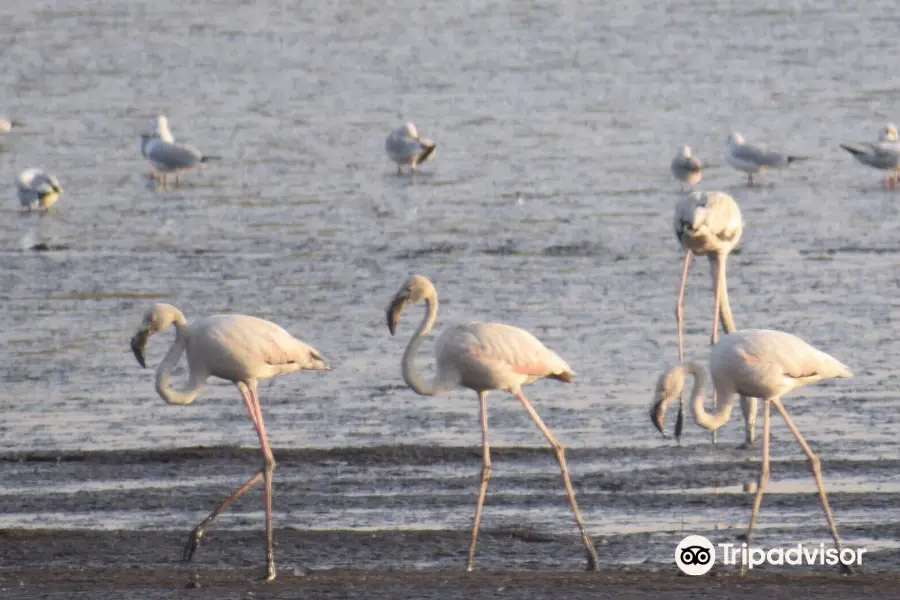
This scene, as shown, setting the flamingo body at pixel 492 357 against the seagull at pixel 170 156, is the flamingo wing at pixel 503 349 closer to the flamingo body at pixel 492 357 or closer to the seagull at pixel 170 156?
the flamingo body at pixel 492 357

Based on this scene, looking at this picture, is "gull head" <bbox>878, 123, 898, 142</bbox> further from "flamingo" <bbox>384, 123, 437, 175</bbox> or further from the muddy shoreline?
the muddy shoreline

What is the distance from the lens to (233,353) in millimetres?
8766

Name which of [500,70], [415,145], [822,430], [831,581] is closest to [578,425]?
[822,430]

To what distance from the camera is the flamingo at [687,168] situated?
21141mm

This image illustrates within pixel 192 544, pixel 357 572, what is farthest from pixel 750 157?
pixel 357 572

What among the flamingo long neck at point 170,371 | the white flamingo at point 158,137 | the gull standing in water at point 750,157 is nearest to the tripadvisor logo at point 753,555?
the flamingo long neck at point 170,371

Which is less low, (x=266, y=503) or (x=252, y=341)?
(x=252, y=341)

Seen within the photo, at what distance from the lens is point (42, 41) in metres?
37.8

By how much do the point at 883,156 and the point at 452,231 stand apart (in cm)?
619

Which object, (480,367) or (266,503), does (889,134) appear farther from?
(266,503)

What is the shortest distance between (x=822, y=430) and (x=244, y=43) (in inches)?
1096

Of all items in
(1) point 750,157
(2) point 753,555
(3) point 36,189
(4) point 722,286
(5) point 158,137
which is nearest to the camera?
(2) point 753,555

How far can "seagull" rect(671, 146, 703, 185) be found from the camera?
69.4ft

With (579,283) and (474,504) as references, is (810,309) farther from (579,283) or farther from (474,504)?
(474,504)
